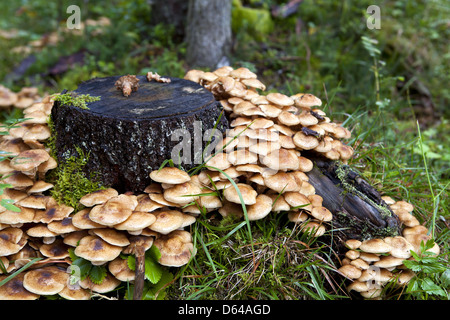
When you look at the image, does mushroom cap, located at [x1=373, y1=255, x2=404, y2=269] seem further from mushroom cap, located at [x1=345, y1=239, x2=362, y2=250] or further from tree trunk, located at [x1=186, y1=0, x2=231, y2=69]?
tree trunk, located at [x1=186, y1=0, x2=231, y2=69]

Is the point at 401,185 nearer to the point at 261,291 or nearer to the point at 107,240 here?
the point at 261,291

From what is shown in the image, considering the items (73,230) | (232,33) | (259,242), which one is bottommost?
(259,242)

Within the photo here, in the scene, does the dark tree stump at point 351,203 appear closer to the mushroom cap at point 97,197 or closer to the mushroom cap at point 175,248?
the mushroom cap at point 175,248

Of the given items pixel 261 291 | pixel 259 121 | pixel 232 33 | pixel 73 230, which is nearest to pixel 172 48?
pixel 232 33

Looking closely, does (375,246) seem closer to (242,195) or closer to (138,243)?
(242,195)

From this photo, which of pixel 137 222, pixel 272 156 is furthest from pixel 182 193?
pixel 272 156

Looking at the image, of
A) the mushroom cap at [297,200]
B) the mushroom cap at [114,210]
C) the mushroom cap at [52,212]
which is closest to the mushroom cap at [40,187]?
the mushroom cap at [52,212]

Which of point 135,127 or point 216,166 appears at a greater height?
point 135,127
